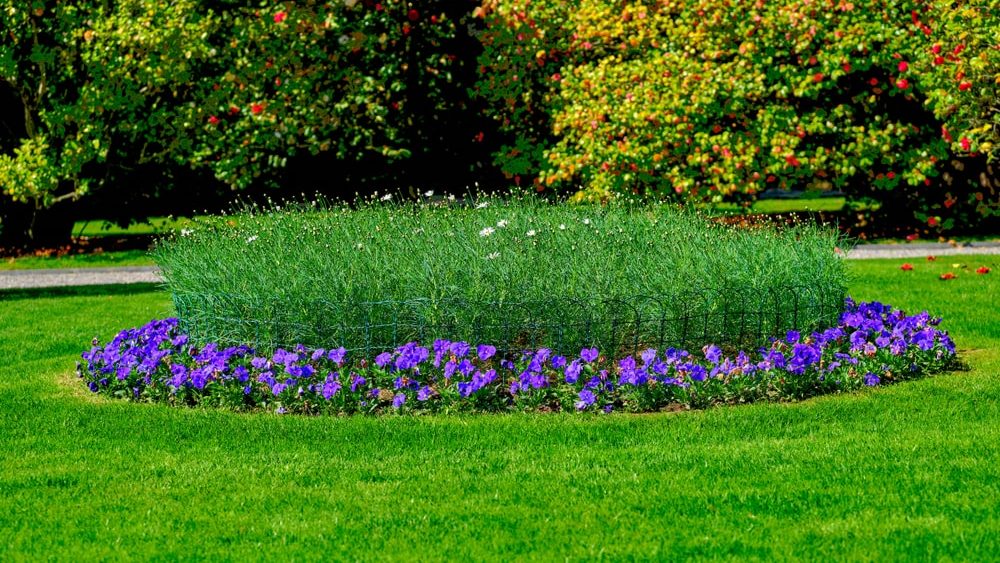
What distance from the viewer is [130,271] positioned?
559 inches

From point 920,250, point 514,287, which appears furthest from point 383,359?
A: point 920,250

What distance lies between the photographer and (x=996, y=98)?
11453 mm

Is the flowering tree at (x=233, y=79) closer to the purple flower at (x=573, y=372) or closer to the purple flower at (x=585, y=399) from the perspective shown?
the purple flower at (x=573, y=372)

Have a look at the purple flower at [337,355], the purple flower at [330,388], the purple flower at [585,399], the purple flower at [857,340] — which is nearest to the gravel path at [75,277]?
the purple flower at [337,355]

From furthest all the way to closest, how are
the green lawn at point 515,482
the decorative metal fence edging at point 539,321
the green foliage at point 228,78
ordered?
the green foliage at point 228,78 → the decorative metal fence edging at point 539,321 → the green lawn at point 515,482

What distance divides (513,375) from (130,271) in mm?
8582

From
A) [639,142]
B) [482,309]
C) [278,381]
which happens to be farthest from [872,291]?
[278,381]

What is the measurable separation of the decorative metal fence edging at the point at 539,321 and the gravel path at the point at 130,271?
20.8ft

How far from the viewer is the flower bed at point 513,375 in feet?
21.3

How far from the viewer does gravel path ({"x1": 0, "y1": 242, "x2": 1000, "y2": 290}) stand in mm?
13477

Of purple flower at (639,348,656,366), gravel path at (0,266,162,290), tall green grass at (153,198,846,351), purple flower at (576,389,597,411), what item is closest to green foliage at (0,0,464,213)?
gravel path at (0,266,162,290)

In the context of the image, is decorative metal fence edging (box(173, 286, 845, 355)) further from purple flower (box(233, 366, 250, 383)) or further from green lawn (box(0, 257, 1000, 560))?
green lawn (box(0, 257, 1000, 560))

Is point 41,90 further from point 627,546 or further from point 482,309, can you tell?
point 627,546

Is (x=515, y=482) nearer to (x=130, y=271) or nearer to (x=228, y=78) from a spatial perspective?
(x=130, y=271)
